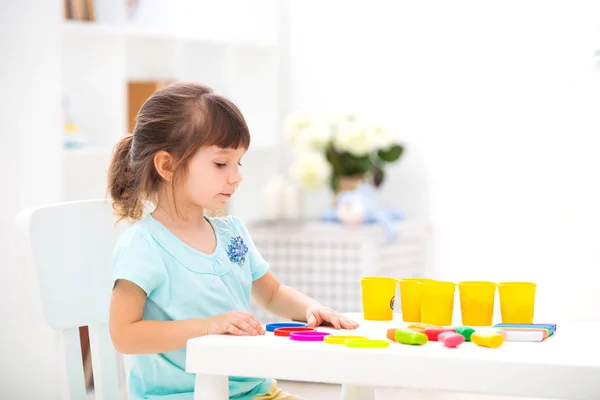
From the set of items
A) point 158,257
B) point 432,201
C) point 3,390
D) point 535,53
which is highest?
point 535,53

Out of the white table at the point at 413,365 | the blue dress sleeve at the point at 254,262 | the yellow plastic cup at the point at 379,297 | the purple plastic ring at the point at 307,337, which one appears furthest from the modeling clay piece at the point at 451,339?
the blue dress sleeve at the point at 254,262

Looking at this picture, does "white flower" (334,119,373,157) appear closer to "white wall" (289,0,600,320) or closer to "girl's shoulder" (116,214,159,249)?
"white wall" (289,0,600,320)

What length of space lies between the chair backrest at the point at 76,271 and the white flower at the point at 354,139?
74.5 inches

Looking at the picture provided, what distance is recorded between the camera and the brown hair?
1442 mm

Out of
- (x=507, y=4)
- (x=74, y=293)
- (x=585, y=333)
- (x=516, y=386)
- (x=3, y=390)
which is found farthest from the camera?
(x=507, y=4)

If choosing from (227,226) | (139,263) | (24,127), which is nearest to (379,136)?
(24,127)

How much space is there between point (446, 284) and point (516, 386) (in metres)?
0.34

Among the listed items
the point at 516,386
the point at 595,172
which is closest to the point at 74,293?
the point at 516,386

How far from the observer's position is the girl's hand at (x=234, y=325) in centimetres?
122

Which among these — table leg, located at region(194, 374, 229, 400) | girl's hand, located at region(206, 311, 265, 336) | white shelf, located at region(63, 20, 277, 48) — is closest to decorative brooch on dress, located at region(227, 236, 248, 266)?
girl's hand, located at region(206, 311, 265, 336)

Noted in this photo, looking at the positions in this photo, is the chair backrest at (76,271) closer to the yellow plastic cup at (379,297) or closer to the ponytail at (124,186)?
the ponytail at (124,186)

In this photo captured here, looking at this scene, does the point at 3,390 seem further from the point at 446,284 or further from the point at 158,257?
the point at 446,284

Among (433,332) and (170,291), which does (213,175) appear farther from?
(433,332)

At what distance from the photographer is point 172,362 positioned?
4.61 ft
